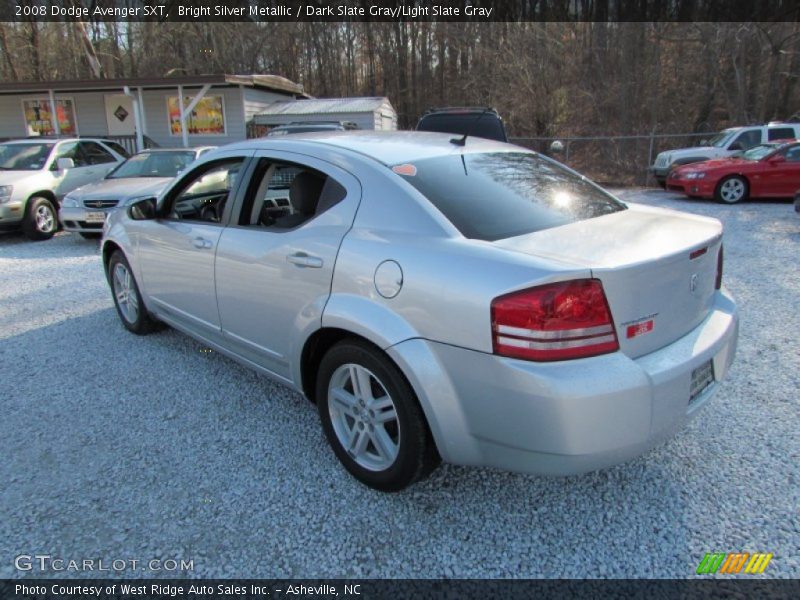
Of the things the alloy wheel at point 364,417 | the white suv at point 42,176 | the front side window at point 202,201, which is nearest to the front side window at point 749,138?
the front side window at point 202,201

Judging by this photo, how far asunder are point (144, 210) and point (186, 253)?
0.70 meters

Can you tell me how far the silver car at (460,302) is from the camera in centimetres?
210

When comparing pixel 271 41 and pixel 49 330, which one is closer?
pixel 49 330

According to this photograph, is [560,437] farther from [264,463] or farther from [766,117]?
[766,117]

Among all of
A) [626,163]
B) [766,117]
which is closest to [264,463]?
[626,163]

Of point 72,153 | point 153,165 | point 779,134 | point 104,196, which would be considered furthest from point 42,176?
point 779,134

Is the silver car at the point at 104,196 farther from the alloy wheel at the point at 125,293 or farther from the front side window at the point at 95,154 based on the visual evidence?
the alloy wheel at the point at 125,293

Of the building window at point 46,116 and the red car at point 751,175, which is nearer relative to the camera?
the red car at point 751,175

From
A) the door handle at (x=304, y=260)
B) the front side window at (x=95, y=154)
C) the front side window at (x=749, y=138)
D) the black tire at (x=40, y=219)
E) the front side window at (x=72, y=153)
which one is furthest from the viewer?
the front side window at (x=749, y=138)

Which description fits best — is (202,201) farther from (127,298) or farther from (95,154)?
(95,154)

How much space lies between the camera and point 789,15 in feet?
74.3

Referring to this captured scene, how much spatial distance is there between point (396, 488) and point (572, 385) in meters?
1.01

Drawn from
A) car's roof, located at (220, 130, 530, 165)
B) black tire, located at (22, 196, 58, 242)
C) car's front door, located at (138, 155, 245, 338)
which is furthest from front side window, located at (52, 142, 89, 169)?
car's roof, located at (220, 130, 530, 165)

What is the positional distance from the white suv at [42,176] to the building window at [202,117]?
8733mm
